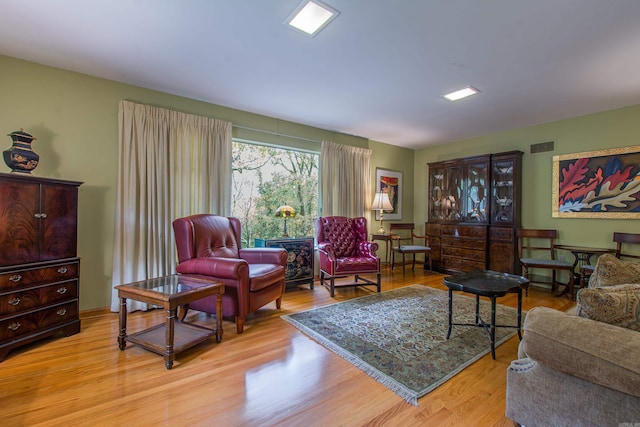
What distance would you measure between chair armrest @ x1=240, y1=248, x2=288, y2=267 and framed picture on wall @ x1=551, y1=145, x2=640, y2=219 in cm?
422

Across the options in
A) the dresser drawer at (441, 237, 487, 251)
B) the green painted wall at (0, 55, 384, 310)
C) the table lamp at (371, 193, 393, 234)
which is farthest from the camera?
the table lamp at (371, 193, 393, 234)

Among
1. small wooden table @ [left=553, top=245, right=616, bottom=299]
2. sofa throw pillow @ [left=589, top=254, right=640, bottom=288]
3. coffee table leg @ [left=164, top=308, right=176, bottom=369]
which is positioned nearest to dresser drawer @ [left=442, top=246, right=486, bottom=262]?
small wooden table @ [left=553, top=245, right=616, bottom=299]

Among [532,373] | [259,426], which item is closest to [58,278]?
[259,426]

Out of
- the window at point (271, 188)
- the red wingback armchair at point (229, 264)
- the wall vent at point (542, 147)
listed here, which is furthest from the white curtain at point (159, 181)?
the wall vent at point (542, 147)

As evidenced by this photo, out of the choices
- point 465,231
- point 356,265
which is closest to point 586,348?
point 356,265

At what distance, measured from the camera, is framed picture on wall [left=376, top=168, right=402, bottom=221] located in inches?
225

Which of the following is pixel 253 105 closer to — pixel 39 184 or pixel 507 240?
pixel 39 184

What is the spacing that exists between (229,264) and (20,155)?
6.48 feet

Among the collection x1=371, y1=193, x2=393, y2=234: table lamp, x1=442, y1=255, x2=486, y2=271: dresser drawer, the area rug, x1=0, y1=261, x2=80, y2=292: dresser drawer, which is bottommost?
the area rug

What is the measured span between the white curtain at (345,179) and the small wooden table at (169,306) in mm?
2774

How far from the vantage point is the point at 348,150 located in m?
5.14

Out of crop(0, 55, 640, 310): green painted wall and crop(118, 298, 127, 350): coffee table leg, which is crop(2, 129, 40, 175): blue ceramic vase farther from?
crop(118, 298, 127, 350): coffee table leg

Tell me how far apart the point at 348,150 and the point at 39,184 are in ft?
13.5

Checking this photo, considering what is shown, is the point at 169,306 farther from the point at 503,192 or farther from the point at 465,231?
the point at 503,192
